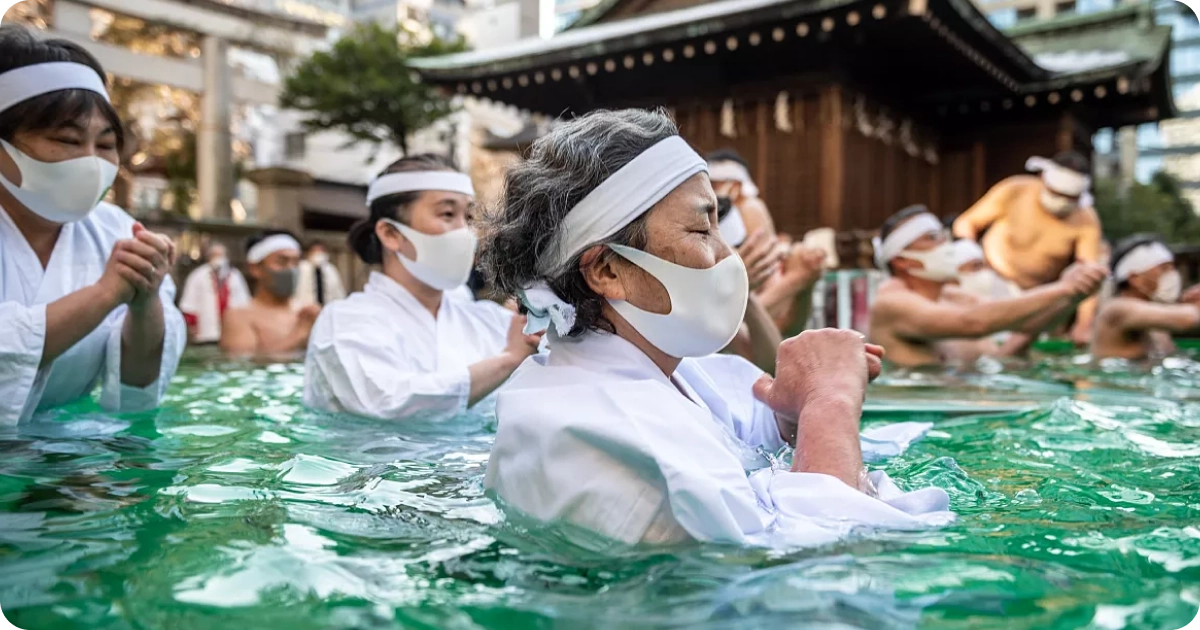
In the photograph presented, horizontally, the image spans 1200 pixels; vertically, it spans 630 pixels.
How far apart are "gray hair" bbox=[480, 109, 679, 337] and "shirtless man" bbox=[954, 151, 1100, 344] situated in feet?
30.2

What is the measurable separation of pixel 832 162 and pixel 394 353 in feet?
29.5

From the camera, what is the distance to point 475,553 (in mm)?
2195

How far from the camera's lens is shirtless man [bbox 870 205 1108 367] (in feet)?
20.2

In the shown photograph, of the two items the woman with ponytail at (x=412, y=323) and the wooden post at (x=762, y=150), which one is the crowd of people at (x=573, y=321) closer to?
the woman with ponytail at (x=412, y=323)

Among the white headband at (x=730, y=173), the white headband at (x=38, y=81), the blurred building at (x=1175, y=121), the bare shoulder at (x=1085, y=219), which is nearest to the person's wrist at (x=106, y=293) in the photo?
the white headband at (x=38, y=81)

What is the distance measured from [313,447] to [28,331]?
3.51ft

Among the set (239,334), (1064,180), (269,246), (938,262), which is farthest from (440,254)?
(1064,180)

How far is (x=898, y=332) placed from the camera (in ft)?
22.2

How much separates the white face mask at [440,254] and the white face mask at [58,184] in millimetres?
1391

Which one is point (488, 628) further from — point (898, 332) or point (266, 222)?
point (266, 222)

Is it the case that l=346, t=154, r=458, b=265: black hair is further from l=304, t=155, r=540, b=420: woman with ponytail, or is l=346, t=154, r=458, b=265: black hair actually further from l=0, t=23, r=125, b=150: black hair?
l=0, t=23, r=125, b=150: black hair

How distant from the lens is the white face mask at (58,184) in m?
3.43

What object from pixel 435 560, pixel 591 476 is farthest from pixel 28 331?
pixel 591 476

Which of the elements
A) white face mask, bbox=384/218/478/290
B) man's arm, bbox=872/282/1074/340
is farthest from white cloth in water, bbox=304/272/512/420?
man's arm, bbox=872/282/1074/340
